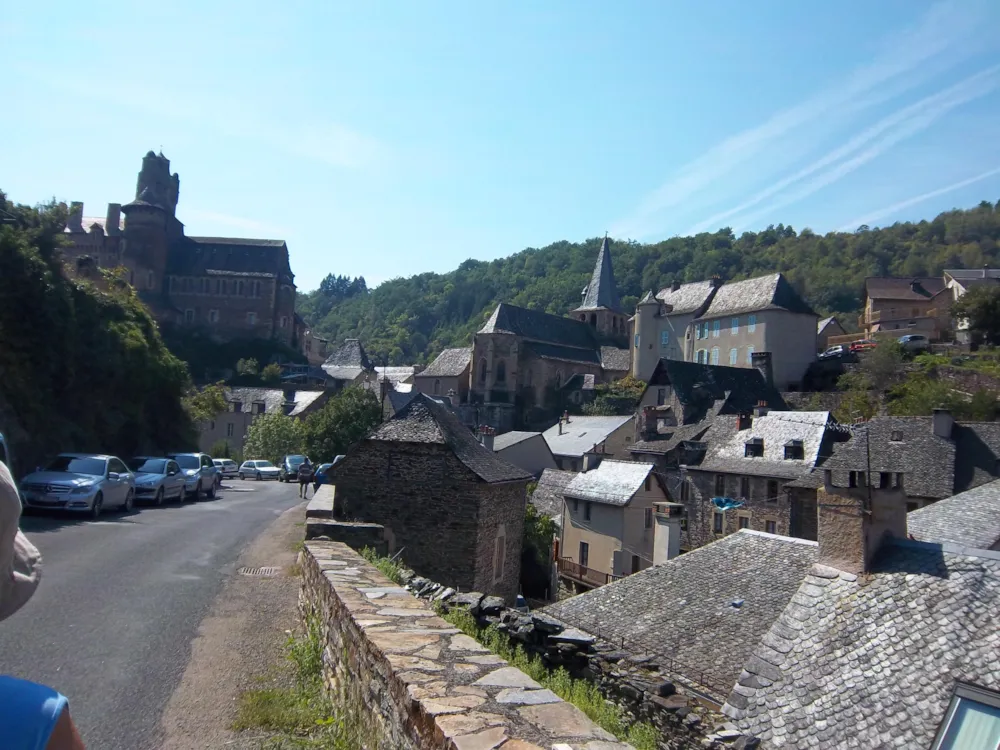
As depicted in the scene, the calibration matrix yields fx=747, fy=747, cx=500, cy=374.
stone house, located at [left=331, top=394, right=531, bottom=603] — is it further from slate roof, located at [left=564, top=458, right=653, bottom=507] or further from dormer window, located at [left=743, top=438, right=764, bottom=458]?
dormer window, located at [left=743, top=438, right=764, bottom=458]

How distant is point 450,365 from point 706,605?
73.0 m

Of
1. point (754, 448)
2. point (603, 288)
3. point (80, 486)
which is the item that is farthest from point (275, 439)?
point (603, 288)

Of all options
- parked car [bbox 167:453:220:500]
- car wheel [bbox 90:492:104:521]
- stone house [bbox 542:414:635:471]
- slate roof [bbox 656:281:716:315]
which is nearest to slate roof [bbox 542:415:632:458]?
stone house [bbox 542:414:635:471]

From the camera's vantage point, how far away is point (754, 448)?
36.4 m

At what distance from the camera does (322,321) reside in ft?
641

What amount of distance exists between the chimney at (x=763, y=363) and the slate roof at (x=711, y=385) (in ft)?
9.03

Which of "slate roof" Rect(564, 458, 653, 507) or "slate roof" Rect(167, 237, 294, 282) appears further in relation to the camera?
"slate roof" Rect(167, 237, 294, 282)

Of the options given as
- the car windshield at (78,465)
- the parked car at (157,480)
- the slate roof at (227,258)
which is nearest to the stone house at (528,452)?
the parked car at (157,480)

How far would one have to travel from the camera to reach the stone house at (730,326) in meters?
65.2

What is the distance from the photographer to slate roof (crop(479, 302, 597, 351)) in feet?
278

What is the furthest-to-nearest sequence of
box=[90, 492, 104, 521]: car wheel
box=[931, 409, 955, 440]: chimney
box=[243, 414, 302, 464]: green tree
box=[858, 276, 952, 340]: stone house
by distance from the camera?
box=[858, 276, 952, 340]: stone house → box=[243, 414, 302, 464]: green tree → box=[931, 409, 955, 440]: chimney → box=[90, 492, 104, 521]: car wheel

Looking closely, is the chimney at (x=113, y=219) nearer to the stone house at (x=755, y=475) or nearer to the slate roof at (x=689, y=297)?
the slate roof at (x=689, y=297)

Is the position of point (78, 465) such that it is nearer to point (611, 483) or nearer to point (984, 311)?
point (611, 483)

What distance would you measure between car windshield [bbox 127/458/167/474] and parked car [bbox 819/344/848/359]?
57.4 m
